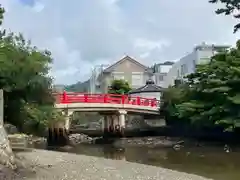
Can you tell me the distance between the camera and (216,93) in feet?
101

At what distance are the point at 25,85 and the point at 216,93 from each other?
1394 cm

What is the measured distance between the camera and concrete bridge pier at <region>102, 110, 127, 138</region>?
1637 inches

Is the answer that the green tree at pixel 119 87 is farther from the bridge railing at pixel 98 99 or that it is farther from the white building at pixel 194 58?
the bridge railing at pixel 98 99

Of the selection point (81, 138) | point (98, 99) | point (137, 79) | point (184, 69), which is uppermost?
point (184, 69)

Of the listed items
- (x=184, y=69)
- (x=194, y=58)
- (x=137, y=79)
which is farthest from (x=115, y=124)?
(x=137, y=79)

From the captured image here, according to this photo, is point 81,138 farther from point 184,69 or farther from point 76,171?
point 184,69

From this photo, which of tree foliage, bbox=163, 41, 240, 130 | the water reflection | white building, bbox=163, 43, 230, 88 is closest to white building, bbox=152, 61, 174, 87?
white building, bbox=163, 43, 230, 88

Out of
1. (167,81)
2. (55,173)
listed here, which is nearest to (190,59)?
(167,81)

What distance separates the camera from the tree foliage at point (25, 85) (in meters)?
21.7

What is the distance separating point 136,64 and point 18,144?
55.2 m

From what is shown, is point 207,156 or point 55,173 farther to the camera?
point 207,156

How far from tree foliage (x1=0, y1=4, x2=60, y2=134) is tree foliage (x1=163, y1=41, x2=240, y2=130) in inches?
429

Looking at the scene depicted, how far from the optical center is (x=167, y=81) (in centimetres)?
7200

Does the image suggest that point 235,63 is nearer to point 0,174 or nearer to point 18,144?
point 18,144
